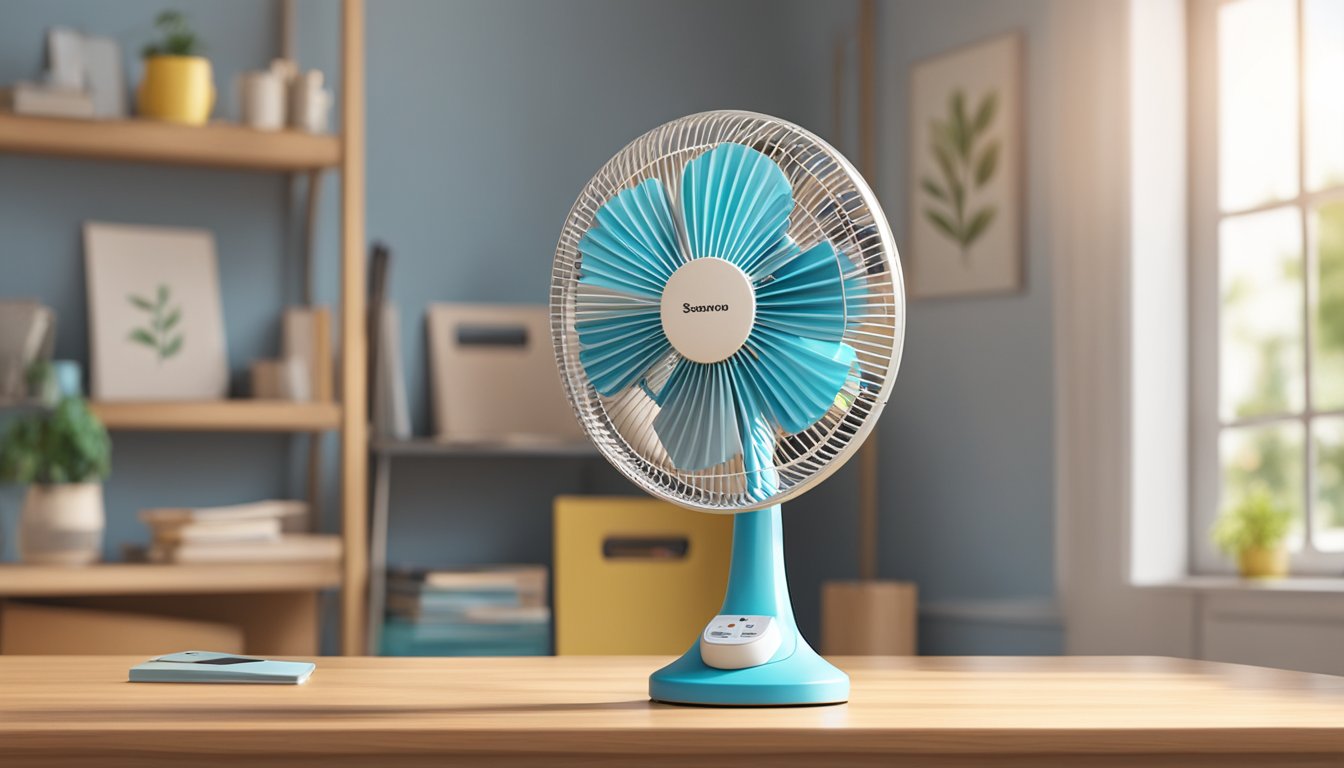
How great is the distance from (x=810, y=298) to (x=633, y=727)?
0.35m

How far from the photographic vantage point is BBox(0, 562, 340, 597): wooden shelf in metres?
2.52

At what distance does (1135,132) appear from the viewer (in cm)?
256

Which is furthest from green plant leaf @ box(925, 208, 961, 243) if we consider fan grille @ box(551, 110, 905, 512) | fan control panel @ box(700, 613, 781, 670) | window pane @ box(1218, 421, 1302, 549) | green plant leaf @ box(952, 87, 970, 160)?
fan control panel @ box(700, 613, 781, 670)

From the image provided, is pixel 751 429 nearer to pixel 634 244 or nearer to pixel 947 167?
pixel 634 244

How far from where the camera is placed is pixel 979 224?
2.87m

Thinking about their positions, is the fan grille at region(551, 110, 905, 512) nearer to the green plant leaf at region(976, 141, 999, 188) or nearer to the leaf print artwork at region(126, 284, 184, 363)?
the green plant leaf at region(976, 141, 999, 188)

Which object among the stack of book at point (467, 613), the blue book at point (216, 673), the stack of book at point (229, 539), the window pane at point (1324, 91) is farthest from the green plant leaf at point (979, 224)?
the blue book at point (216, 673)

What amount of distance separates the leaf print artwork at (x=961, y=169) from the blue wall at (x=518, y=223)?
0.10 m

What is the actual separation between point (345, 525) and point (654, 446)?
165cm

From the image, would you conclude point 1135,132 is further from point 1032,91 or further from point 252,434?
point 252,434

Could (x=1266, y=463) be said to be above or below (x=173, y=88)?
below

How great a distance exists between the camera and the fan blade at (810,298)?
1.11 m

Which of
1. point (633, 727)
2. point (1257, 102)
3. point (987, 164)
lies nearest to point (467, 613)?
point (987, 164)

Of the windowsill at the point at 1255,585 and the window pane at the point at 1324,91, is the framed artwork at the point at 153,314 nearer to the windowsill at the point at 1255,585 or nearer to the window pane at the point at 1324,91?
the windowsill at the point at 1255,585
